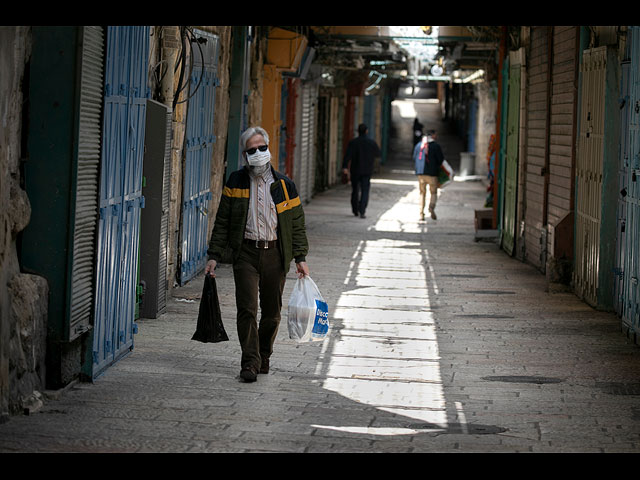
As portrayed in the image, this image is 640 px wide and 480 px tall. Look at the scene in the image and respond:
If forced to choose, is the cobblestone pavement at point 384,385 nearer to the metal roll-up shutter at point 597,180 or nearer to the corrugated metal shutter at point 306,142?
the metal roll-up shutter at point 597,180

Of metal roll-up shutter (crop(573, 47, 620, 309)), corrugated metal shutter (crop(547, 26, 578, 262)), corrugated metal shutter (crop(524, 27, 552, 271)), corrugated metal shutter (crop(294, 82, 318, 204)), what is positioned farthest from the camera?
corrugated metal shutter (crop(294, 82, 318, 204))

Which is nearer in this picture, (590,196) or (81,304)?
(81,304)

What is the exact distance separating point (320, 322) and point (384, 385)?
62 cm

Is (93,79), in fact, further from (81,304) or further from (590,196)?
(590,196)

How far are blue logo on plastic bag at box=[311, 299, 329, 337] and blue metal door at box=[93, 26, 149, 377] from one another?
4.71ft

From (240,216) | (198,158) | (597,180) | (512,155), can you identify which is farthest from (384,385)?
(512,155)

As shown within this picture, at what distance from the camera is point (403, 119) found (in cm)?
5797

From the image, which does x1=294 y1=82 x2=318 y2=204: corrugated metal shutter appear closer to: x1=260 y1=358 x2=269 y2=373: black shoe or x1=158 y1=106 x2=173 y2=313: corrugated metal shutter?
x1=158 y1=106 x2=173 y2=313: corrugated metal shutter

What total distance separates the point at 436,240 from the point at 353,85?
667 inches

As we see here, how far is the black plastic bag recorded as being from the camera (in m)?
7.69

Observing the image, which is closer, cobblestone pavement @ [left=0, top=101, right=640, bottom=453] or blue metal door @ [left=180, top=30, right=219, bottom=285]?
cobblestone pavement @ [left=0, top=101, right=640, bottom=453]

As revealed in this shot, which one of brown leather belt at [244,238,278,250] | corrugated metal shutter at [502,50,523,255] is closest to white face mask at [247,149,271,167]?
brown leather belt at [244,238,278,250]

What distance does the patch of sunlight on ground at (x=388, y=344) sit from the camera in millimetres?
7406
